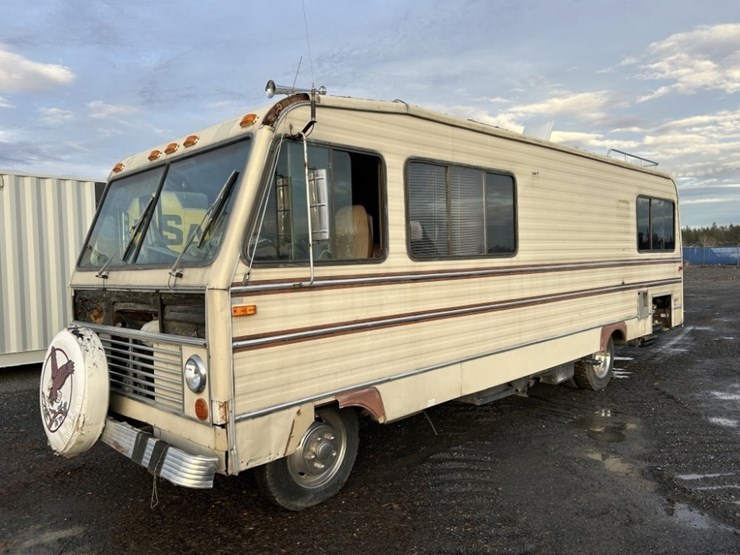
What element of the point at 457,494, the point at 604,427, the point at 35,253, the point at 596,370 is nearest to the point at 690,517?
the point at 457,494

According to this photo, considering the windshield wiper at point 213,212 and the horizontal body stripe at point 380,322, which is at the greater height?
the windshield wiper at point 213,212

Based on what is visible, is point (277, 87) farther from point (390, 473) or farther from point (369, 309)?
point (390, 473)

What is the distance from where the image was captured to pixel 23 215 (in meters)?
8.41

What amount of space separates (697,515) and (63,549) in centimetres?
419

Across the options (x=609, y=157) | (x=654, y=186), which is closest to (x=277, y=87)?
(x=609, y=157)

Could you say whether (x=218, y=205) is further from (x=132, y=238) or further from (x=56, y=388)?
(x=56, y=388)

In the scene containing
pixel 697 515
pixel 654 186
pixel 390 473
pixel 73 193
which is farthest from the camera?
pixel 73 193

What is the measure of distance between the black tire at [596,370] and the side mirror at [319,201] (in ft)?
15.6

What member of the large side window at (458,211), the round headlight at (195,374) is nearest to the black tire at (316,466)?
the round headlight at (195,374)

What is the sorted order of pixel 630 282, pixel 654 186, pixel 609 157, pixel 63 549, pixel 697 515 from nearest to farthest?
1. pixel 63 549
2. pixel 697 515
3. pixel 609 157
4. pixel 630 282
5. pixel 654 186

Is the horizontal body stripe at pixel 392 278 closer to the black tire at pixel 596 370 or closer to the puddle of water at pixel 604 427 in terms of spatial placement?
the black tire at pixel 596 370

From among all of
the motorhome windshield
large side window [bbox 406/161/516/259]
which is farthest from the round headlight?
large side window [bbox 406/161/516/259]

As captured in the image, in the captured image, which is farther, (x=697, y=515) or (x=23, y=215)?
→ (x=23, y=215)

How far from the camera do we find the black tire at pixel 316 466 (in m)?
3.72
